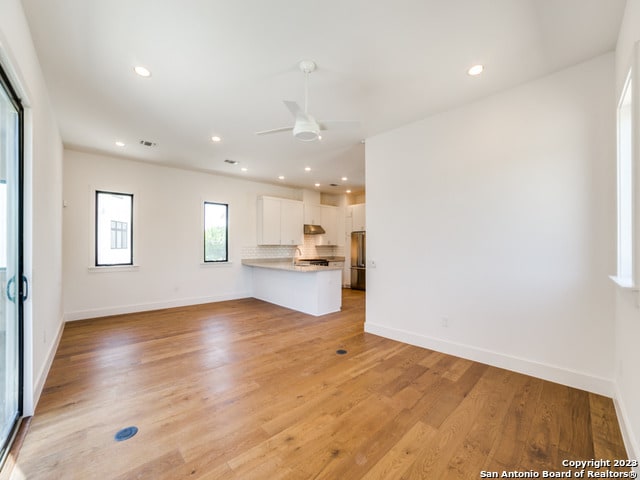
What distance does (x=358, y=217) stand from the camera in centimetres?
855

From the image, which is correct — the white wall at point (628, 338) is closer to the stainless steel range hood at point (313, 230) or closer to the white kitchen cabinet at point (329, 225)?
the stainless steel range hood at point (313, 230)

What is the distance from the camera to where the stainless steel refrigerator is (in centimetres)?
824

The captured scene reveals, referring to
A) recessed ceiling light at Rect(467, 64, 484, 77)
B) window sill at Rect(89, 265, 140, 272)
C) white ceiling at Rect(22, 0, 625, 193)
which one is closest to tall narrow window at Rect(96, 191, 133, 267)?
window sill at Rect(89, 265, 140, 272)

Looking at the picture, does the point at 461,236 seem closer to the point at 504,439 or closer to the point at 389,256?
the point at 389,256

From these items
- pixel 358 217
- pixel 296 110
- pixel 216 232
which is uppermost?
pixel 296 110

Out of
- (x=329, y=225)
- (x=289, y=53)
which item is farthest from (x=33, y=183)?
(x=329, y=225)

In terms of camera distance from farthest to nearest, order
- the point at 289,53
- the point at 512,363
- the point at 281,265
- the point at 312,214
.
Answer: the point at 312,214, the point at 281,265, the point at 512,363, the point at 289,53

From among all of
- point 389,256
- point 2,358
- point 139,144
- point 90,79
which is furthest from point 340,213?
point 2,358

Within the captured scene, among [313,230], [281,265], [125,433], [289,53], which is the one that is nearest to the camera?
[125,433]

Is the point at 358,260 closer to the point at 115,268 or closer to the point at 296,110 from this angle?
the point at 115,268

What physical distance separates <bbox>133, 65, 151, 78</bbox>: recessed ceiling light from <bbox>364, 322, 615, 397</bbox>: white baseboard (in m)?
4.10

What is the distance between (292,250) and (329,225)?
1.50m

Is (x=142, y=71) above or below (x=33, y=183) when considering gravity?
→ above

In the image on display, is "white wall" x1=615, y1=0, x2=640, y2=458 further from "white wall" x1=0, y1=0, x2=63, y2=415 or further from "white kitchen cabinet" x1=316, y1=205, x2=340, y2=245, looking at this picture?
"white kitchen cabinet" x1=316, y1=205, x2=340, y2=245
